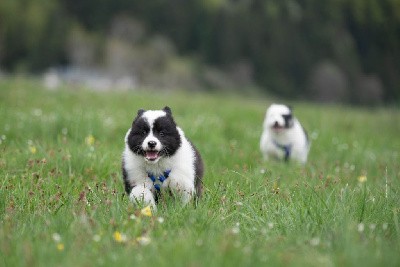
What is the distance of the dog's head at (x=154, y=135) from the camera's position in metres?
4.56

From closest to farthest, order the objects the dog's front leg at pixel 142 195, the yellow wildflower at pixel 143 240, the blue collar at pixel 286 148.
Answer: the yellow wildflower at pixel 143 240 < the dog's front leg at pixel 142 195 < the blue collar at pixel 286 148

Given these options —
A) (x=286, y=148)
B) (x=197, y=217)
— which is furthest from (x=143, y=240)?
(x=286, y=148)

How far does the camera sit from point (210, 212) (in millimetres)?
3998

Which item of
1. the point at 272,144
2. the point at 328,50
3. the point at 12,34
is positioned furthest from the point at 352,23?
the point at 272,144

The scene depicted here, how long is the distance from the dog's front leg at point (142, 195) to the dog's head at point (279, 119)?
4.55 m

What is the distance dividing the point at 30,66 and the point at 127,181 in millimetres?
38097

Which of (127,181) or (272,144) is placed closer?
(127,181)

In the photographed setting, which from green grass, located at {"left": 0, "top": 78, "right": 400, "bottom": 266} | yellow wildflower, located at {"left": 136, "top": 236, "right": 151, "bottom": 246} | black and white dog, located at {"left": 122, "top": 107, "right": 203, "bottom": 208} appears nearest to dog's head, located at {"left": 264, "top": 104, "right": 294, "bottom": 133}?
green grass, located at {"left": 0, "top": 78, "right": 400, "bottom": 266}

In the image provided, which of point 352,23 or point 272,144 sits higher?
point 352,23

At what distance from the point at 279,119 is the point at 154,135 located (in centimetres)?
446

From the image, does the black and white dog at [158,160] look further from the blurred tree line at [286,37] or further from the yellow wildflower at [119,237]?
the blurred tree line at [286,37]

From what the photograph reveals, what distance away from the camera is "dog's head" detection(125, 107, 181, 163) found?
15.0 ft

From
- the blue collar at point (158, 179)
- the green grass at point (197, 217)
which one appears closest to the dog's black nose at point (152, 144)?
Answer: the blue collar at point (158, 179)

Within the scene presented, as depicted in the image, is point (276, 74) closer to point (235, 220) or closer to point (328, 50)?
point (328, 50)
